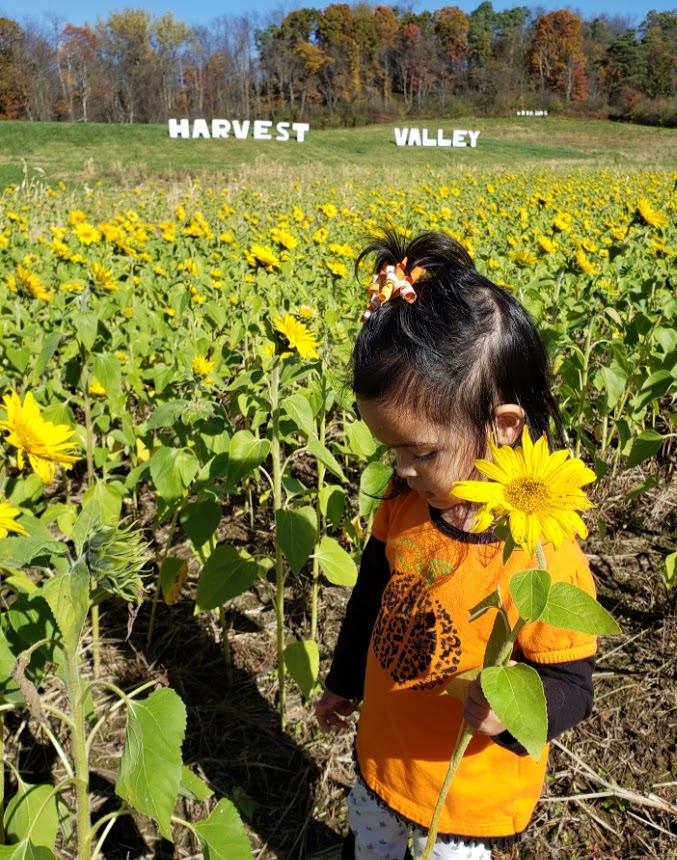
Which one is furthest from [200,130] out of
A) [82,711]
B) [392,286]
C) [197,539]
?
[82,711]

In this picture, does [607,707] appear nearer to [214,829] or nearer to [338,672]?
[338,672]

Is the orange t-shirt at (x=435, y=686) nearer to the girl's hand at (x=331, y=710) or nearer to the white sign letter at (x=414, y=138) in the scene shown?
the girl's hand at (x=331, y=710)

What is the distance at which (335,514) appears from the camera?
A: 5.59ft

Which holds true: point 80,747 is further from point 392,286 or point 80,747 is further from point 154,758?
point 392,286

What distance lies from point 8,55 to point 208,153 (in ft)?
90.3

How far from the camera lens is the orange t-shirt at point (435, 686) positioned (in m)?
1.15

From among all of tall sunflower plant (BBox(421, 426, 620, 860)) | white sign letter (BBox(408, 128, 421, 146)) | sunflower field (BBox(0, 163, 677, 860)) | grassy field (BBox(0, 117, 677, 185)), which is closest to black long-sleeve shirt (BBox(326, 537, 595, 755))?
sunflower field (BBox(0, 163, 677, 860))

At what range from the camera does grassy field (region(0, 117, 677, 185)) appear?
60.8 ft

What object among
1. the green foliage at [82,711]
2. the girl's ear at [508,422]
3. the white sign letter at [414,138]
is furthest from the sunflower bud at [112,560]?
the white sign letter at [414,138]

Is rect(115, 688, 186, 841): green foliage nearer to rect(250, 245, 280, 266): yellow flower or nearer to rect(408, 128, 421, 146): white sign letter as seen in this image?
rect(250, 245, 280, 266): yellow flower

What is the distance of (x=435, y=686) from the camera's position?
118cm

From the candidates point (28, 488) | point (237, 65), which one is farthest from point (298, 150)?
point (237, 65)

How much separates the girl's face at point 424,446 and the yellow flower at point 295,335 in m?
0.45

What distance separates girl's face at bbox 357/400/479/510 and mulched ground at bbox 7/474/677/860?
741mm
